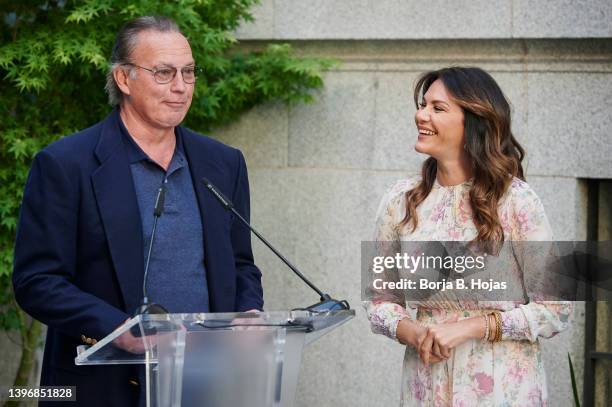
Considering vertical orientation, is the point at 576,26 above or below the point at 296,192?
above

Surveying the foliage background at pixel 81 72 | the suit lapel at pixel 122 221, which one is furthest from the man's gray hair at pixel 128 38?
the foliage background at pixel 81 72

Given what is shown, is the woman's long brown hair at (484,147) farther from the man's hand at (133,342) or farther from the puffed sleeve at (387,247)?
the man's hand at (133,342)

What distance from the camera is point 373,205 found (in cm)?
648

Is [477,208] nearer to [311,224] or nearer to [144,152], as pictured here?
[144,152]

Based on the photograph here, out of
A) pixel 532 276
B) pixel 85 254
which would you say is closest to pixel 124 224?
pixel 85 254

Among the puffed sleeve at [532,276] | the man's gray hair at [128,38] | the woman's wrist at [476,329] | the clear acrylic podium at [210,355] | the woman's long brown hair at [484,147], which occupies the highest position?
the man's gray hair at [128,38]

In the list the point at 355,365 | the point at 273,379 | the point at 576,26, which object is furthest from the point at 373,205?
the point at 273,379

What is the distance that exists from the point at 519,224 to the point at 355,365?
291cm

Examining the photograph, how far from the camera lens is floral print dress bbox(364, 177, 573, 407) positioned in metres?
3.72

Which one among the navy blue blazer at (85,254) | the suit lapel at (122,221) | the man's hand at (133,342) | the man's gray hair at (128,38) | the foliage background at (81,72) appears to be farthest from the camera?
the foliage background at (81,72)

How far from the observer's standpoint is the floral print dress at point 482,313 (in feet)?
12.2

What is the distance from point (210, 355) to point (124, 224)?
2.71ft

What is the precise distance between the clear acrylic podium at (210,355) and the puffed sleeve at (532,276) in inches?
33.4

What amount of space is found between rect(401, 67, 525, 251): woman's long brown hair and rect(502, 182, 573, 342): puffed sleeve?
0.25ft
